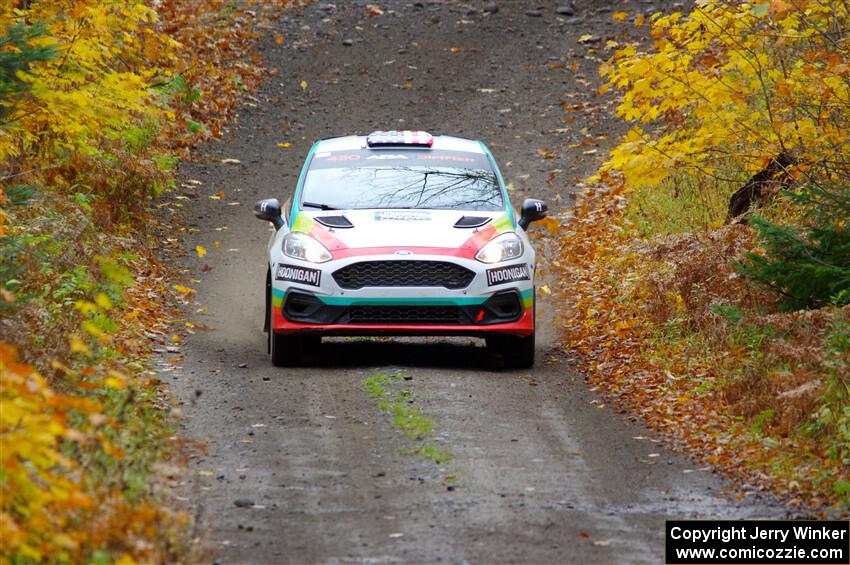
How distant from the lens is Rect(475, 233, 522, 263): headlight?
11.2 m

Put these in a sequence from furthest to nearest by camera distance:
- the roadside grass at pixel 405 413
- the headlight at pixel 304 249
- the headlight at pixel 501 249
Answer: the headlight at pixel 501 249, the headlight at pixel 304 249, the roadside grass at pixel 405 413

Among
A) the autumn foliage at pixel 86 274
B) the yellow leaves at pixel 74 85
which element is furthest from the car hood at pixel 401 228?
the yellow leaves at pixel 74 85

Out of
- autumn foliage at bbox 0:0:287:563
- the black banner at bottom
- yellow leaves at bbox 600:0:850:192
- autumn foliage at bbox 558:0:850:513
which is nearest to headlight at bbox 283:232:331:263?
autumn foliage at bbox 0:0:287:563

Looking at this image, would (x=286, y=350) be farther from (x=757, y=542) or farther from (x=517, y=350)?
(x=757, y=542)

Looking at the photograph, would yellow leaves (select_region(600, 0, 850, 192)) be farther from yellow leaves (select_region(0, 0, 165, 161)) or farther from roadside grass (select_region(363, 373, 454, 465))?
yellow leaves (select_region(0, 0, 165, 161))

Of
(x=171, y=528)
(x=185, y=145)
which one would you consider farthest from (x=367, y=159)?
(x=185, y=145)

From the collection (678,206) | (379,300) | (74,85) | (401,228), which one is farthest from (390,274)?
(678,206)

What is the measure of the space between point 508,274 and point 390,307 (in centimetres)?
109

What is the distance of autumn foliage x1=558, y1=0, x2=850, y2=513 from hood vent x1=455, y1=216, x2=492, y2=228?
170cm

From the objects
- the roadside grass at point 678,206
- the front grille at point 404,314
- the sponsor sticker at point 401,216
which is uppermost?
the sponsor sticker at point 401,216

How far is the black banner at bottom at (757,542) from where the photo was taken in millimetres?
6594

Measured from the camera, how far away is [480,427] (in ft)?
31.0

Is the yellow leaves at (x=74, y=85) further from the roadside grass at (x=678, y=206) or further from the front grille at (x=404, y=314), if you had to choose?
the roadside grass at (x=678, y=206)

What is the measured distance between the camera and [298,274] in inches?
439
